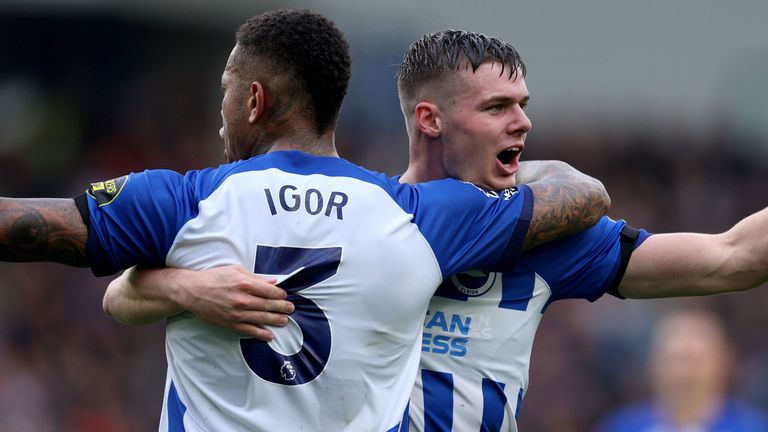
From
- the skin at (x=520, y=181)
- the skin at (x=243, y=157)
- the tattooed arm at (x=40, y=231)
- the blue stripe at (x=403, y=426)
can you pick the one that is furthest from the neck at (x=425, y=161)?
the tattooed arm at (x=40, y=231)

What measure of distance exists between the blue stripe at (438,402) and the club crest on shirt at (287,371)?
602 millimetres

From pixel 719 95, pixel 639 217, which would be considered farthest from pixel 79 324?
pixel 719 95

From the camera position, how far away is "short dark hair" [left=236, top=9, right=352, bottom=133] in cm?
396

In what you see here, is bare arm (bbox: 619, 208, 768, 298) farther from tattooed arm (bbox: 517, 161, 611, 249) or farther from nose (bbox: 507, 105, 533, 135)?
nose (bbox: 507, 105, 533, 135)

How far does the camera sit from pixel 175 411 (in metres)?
3.92

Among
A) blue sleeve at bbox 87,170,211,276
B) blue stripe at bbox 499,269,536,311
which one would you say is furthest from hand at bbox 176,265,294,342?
blue stripe at bbox 499,269,536,311

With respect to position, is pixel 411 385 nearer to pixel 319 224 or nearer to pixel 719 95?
pixel 319 224

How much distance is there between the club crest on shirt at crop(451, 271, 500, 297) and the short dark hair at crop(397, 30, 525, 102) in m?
0.71

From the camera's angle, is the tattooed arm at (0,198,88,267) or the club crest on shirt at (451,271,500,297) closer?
the tattooed arm at (0,198,88,267)

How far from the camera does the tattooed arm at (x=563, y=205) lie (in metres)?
4.06

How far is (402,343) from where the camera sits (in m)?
3.92

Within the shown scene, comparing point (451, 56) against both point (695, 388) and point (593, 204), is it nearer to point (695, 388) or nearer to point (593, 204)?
point (593, 204)

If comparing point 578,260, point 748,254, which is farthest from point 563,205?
point 748,254

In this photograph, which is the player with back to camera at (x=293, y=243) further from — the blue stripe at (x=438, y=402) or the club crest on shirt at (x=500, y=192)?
the blue stripe at (x=438, y=402)
